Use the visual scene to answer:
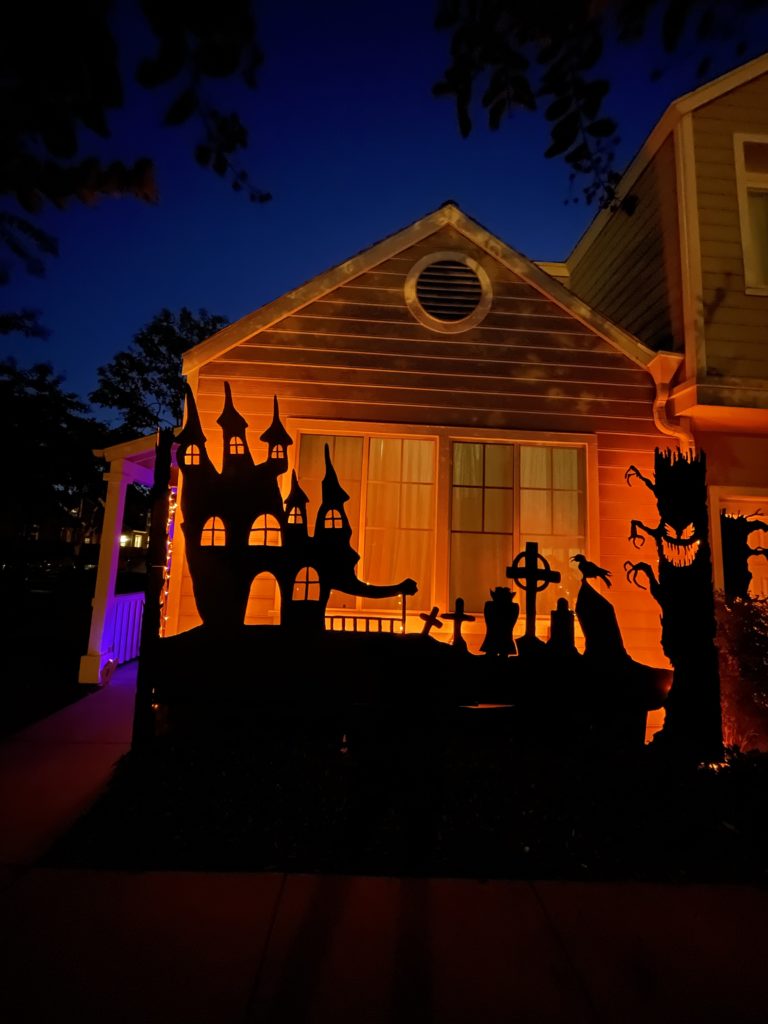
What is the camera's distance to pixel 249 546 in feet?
13.1

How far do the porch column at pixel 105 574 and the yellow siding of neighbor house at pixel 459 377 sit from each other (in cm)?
185

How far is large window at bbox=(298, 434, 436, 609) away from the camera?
18.7 ft

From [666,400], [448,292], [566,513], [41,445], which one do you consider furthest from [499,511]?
[41,445]

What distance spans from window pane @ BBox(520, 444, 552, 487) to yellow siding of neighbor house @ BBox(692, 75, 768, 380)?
6.81 ft

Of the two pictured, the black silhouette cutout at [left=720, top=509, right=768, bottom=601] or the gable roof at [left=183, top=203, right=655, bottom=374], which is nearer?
the gable roof at [left=183, top=203, right=655, bottom=374]

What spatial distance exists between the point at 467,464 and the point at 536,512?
3.09 ft

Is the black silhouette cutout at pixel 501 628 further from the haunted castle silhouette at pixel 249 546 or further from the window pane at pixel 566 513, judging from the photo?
the window pane at pixel 566 513

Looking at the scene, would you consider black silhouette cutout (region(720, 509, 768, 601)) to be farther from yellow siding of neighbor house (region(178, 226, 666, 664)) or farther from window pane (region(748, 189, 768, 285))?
window pane (region(748, 189, 768, 285))

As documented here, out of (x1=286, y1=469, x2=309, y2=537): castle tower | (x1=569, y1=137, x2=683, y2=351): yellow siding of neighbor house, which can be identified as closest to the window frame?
(x1=286, y1=469, x2=309, y2=537): castle tower

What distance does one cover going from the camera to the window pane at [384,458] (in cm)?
586

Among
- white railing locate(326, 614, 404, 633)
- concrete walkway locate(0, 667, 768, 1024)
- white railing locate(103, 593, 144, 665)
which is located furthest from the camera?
white railing locate(103, 593, 144, 665)

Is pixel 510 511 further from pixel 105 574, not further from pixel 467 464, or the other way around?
pixel 105 574

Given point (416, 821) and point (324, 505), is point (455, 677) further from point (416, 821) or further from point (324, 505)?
point (324, 505)

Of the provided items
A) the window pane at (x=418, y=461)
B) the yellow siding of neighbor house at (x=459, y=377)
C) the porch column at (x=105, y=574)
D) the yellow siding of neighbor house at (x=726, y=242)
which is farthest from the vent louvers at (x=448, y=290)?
the porch column at (x=105, y=574)
